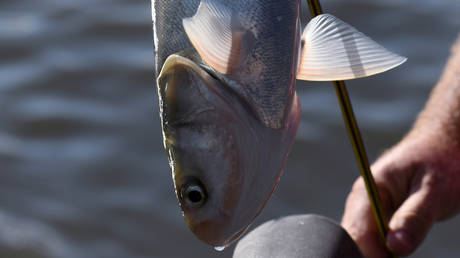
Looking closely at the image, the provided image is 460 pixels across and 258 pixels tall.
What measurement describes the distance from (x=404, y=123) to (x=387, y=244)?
2.11 m

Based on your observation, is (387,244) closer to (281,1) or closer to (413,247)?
(413,247)

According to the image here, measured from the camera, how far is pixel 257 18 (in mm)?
1033

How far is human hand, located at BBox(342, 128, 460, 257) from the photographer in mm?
1918

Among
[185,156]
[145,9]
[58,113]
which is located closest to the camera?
[185,156]

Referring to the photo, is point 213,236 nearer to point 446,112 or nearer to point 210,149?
point 210,149

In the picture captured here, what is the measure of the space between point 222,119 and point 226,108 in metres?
0.02

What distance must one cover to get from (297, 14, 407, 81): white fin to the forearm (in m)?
1.32

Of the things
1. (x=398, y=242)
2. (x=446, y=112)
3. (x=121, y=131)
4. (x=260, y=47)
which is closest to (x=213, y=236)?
(x=260, y=47)

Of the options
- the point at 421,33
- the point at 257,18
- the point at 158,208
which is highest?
the point at 257,18

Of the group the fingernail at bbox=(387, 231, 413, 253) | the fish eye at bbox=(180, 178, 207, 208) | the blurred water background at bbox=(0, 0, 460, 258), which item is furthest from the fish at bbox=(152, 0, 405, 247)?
the blurred water background at bbox=(0, 0, 460, 258)

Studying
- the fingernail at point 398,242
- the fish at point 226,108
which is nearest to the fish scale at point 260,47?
the fish at point 226,108

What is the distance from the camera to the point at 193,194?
1.02 metres

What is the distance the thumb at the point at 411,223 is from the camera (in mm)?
1858

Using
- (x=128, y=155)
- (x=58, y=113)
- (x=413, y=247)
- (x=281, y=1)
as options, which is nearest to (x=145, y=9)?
(x=58, y=113)
